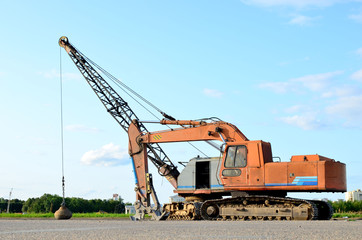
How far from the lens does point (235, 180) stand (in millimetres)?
24453

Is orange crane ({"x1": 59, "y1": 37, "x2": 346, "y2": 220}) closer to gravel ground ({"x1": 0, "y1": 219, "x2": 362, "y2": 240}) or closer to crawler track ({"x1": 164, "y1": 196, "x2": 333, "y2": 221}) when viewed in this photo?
crawler track ({"x1": 164, "y1": 196, "x2": 333, "y2": 221})

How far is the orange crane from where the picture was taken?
23.0 meters

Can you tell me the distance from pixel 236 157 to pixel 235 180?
3.93 feet

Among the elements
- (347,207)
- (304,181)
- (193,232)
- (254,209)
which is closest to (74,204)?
(347,207)

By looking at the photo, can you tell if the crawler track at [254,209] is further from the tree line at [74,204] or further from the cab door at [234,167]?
the tree line at [74,204]

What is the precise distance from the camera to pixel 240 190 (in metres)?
24.5

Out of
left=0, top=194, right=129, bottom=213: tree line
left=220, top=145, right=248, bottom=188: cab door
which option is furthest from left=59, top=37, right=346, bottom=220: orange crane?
left=0, top=194, right=129, bottom=213: tree line

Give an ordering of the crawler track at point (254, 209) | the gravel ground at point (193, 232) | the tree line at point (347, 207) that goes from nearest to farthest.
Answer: the gravel ground at point (193, 232) → the crawler track at point (254, 209) → the tree line at point (347, 207)

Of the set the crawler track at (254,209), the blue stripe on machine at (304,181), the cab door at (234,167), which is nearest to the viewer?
the crawler track at (254,209)

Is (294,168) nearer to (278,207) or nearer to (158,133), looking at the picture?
(278,207)

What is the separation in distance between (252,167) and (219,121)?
4173mm

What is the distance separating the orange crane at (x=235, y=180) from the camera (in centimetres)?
2303

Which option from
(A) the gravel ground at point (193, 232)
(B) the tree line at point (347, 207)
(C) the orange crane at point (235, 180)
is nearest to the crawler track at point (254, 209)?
(C) the orange crane at point (235, 180)

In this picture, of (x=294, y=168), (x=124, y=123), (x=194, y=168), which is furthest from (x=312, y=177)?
(x=124, y=123)
